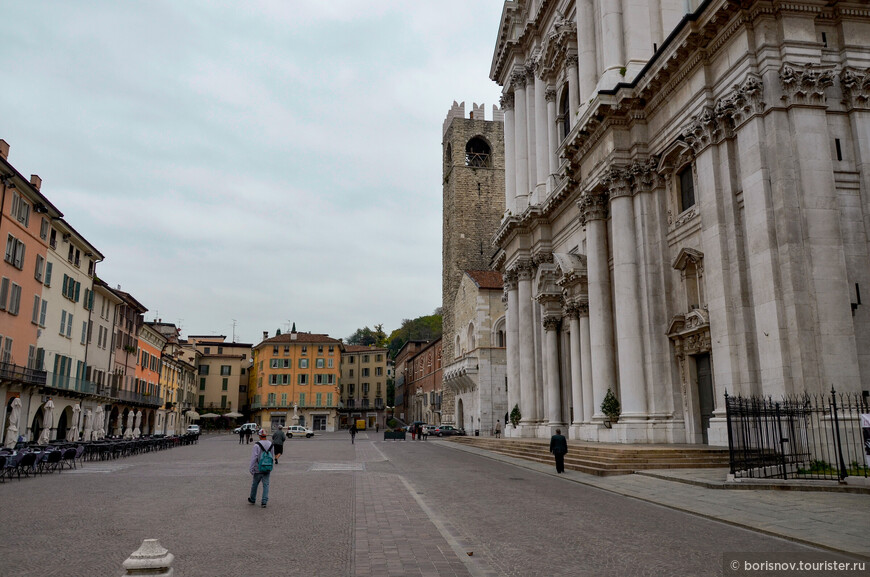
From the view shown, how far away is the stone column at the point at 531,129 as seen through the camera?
133 ft

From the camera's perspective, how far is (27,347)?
3316cm

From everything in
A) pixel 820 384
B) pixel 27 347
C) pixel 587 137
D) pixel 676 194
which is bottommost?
pixel 820 384

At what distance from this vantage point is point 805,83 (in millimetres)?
17906

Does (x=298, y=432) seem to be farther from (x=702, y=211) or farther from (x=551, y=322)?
(x=702, y=211)

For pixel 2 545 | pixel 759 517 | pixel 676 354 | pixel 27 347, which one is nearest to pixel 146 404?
pixel 27 347

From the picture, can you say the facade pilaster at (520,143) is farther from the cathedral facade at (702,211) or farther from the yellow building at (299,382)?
the yellow building at (299,382)

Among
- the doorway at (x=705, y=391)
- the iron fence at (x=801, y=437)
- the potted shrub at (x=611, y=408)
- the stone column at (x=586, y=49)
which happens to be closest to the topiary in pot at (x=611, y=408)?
the potted shrub at (x=611, y=408)

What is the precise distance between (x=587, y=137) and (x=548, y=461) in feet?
44.3

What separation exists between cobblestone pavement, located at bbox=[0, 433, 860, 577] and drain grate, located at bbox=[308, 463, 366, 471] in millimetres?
5107

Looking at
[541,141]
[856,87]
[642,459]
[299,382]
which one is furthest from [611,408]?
[299,382]

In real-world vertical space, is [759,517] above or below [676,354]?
below

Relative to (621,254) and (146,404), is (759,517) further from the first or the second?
(146,404)

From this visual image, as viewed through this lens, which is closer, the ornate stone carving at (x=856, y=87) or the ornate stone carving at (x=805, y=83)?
the ornate stone carving at (x=805, y=83)

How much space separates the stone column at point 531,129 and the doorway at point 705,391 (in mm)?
19927
